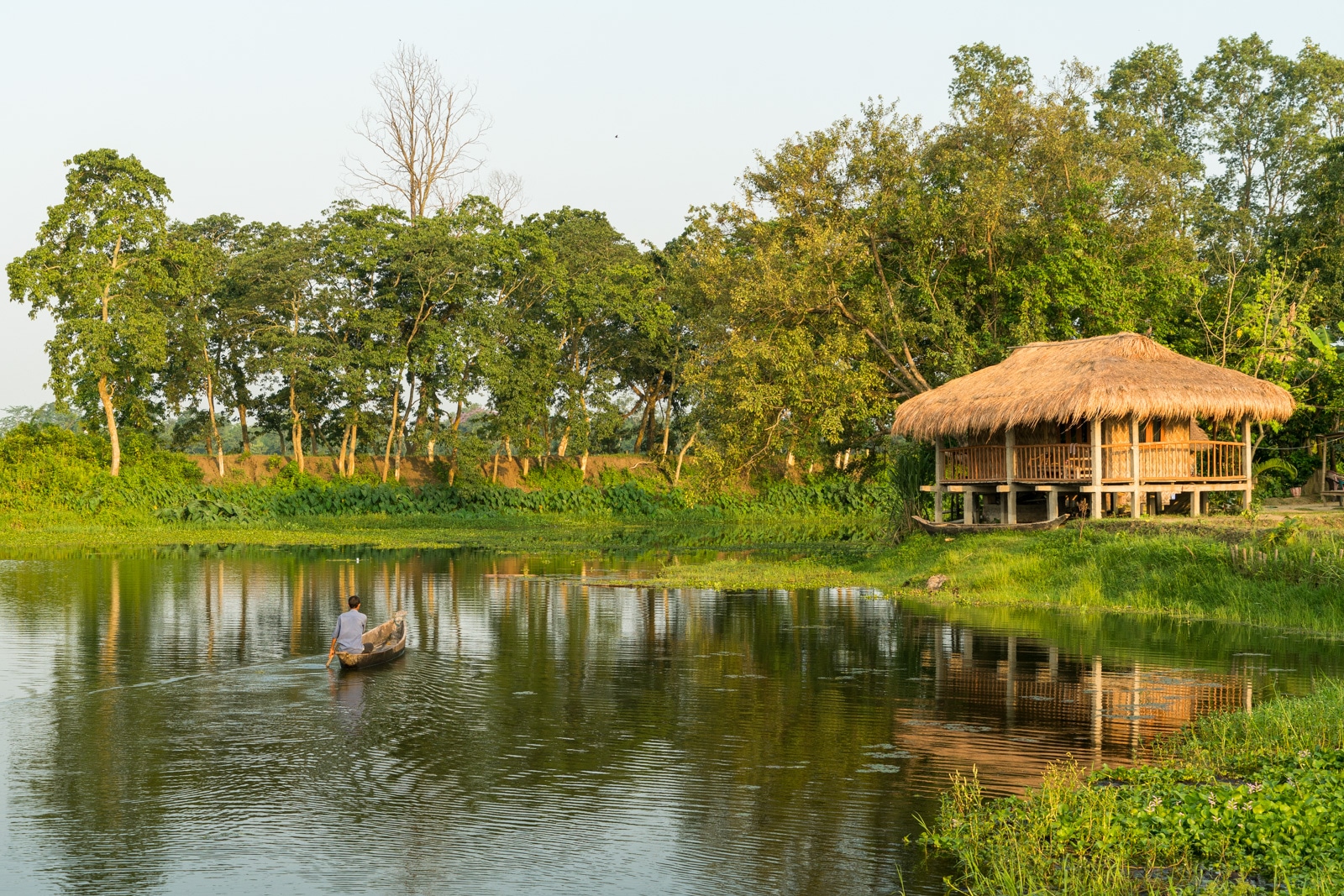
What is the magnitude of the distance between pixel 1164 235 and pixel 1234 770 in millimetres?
24805

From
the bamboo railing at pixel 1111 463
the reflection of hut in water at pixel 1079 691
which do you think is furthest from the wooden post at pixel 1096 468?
the reflection of hut in water at pixel 1079 691

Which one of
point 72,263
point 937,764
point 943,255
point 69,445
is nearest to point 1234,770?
point 937,764

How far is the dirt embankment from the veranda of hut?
24596 mm

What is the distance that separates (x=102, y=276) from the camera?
38.3 m

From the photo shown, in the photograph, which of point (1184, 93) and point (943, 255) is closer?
point (943, 255)

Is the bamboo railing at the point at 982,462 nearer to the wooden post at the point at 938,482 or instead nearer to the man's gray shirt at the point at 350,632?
the wooden post at the point at 938,482

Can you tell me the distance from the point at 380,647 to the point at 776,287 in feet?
52.3

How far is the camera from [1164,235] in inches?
1227

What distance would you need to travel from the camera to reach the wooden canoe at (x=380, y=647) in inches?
569

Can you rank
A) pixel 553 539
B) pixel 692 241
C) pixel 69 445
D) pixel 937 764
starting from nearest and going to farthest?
pixel 937 764 → pixel 553 539 → pixel 69 445 → pixel 692 241

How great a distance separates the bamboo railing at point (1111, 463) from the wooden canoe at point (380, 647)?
14146 mm

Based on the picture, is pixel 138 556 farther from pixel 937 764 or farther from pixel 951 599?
pixel 937 764

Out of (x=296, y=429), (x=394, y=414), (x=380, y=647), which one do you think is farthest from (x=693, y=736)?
(x=296, y=429)

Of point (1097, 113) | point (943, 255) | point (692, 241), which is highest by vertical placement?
point (1097, 113)
